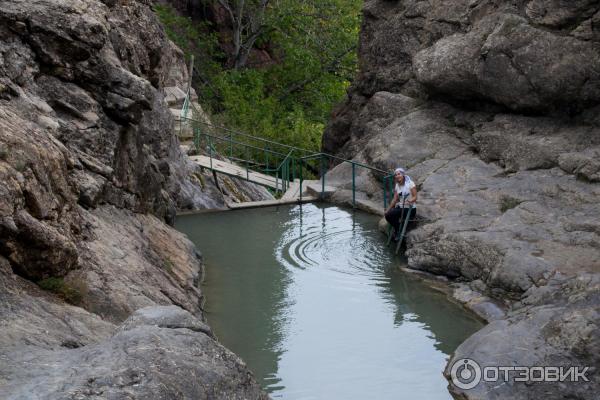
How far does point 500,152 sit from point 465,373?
9021 millimetres

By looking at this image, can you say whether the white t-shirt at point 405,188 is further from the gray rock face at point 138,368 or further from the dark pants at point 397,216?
the gray rock face at point 138,368

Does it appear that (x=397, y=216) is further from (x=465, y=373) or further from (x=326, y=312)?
(x=465, y=373)

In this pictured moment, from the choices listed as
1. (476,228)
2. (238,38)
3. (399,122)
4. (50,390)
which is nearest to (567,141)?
A: (476,228)

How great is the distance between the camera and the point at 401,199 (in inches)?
598

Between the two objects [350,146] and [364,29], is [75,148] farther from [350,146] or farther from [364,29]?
[364,29]

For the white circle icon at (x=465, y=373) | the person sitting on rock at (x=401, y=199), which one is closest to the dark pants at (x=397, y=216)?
the person sitting on rock at (x=401, y=199)

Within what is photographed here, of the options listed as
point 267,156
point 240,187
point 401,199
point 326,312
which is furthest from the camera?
point 240,187

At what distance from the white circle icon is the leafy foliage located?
77.1 feet

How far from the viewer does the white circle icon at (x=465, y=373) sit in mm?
8633

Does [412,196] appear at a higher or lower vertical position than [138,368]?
higher

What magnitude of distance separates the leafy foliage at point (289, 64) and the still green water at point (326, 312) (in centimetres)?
1630

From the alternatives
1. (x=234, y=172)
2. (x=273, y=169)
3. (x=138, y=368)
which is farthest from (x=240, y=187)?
(x=138, y=368)

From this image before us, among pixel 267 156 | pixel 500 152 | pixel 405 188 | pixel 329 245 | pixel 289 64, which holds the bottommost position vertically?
pixel 329 245

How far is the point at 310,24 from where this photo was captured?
34.9 meters
